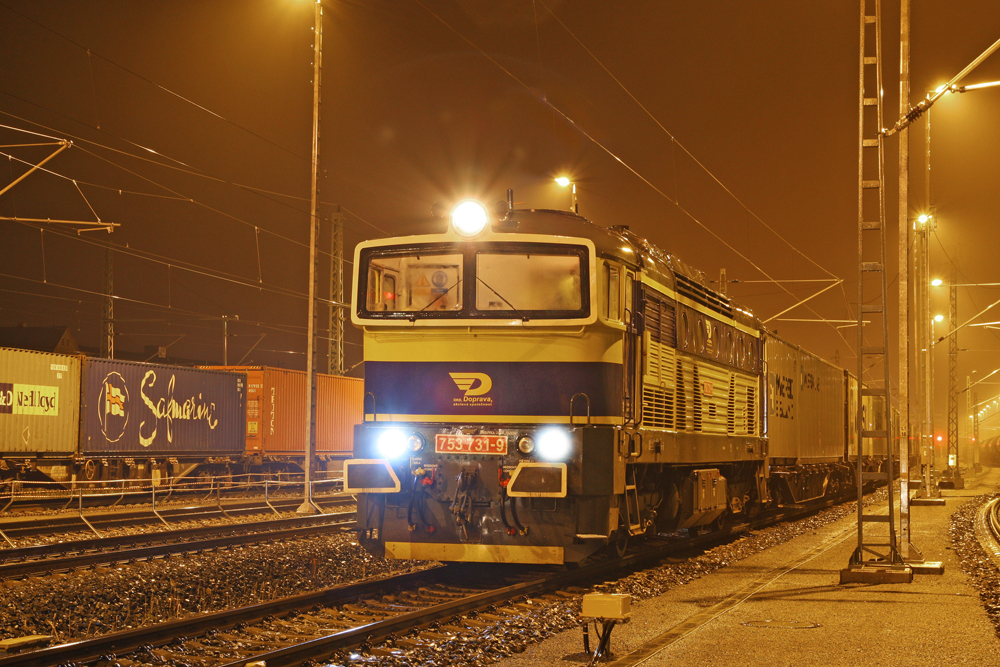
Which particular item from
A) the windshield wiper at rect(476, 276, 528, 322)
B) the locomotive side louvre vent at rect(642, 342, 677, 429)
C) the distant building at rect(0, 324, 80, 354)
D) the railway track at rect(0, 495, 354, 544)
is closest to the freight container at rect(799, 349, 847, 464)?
the locomotive side louvre vent at rect(642, 342, 677, 429)

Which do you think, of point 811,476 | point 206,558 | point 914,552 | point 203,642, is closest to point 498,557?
point 203,642

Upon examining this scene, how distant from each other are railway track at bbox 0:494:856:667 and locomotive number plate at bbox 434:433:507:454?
1.41 metres

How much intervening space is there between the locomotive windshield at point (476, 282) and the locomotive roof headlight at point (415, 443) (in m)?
1.28

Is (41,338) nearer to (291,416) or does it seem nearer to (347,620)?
(291,416)

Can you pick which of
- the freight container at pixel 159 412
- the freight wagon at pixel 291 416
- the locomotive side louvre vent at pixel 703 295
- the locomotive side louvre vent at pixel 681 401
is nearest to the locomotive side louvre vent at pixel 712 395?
the locomotive side louvre vent at pixel 681 401

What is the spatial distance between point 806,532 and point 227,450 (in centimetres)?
1954

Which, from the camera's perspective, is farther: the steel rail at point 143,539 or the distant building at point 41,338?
the distant building at point 41,338

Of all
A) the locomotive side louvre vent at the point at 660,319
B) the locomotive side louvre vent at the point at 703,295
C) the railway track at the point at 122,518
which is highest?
the locomotive side louvre vent at the point at 703,295

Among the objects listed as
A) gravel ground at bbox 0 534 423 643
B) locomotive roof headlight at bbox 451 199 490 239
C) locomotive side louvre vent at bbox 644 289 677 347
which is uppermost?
locomotive roof headlight at bbox 451 199 490 239

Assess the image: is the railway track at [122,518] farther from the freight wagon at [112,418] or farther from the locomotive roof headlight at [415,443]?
the locomotive roof headlight at [415,443]

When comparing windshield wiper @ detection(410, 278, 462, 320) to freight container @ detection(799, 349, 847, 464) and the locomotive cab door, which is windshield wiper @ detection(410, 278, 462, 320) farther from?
freight container @ detection(799, 349, 847, 464)

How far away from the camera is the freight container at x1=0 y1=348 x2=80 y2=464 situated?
22.9 metres

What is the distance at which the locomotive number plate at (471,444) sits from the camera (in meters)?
9.77

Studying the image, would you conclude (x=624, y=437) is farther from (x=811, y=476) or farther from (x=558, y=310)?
(x=811, y=476)
